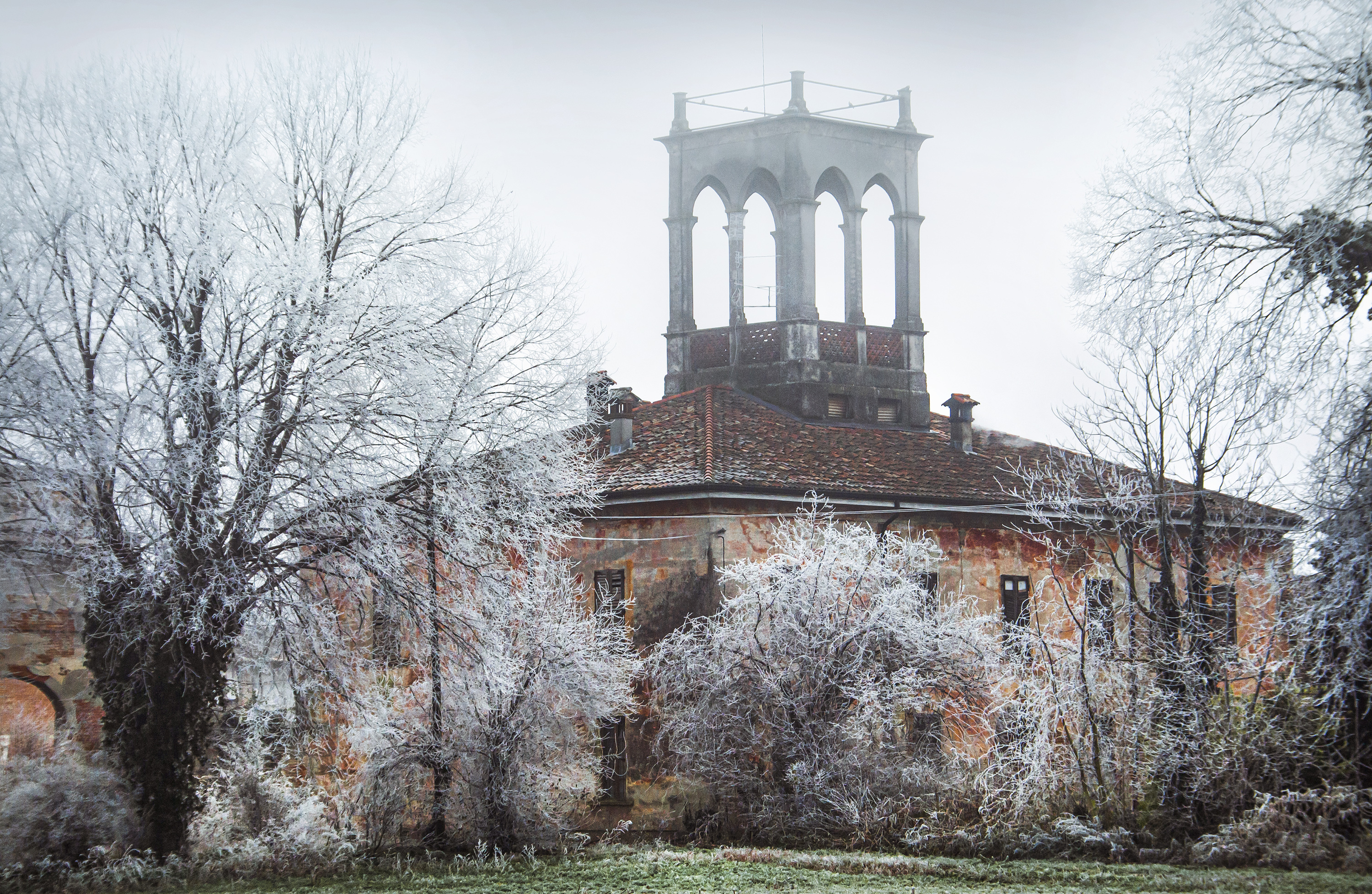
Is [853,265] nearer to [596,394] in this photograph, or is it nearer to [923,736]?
Answer: [596,394]

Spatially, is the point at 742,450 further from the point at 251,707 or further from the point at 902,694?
the point at 251,707

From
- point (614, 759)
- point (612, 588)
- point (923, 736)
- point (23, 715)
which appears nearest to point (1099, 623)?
point (923, 736)

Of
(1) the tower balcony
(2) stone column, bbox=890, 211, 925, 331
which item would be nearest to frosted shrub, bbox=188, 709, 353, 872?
(1) the tower balcony

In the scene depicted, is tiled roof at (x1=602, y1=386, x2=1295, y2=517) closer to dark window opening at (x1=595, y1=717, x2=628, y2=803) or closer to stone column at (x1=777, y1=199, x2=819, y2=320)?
stone column at (x1=777, y1=199, x2=819, y2=320)

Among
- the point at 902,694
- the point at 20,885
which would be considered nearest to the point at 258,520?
the point at 20,885

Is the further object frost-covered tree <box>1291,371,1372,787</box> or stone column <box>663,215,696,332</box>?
stone column <box>663,215,696,332</box>

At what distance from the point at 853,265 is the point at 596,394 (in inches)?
383

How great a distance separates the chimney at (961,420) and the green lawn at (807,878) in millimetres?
13637

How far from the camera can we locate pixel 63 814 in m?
14.9

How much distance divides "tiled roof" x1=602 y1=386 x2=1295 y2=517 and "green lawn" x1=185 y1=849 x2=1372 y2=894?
24.9 ft

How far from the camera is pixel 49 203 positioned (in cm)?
1488

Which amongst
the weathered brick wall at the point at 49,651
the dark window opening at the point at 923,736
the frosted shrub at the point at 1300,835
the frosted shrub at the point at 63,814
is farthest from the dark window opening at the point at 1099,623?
the weathered brick wall at the point at 49,651

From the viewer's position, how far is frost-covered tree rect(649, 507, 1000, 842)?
17391mm

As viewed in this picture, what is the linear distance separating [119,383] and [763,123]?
56.7ft
